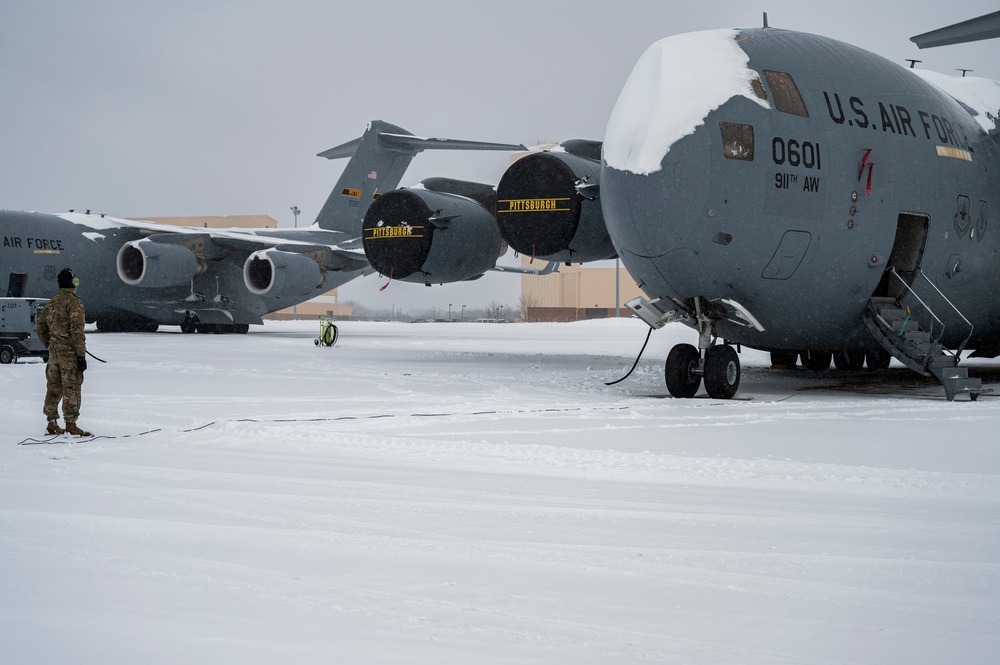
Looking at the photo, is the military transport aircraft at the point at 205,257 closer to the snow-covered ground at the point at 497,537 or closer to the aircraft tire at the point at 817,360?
the aircraft tire at the point at 817,360

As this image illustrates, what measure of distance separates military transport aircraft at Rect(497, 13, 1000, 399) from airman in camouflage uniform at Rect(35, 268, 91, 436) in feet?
19.0

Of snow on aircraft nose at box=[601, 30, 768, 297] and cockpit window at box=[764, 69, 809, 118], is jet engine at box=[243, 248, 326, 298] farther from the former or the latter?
cockpit window at box=[764, 69, 809, 118]

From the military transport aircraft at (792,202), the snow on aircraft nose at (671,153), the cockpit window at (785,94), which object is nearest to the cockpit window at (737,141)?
the military transport aircraft at (792,202)

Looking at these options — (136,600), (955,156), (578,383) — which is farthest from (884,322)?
(136,600)

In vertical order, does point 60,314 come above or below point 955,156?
below

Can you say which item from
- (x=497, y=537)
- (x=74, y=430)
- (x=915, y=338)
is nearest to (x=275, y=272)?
(x=915, y=338)

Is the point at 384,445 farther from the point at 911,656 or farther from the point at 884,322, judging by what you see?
the point at 884,322

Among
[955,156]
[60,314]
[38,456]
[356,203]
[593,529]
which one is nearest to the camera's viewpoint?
[593,529]

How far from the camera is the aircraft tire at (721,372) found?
402 inches

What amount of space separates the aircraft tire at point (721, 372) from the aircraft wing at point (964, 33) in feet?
20.2

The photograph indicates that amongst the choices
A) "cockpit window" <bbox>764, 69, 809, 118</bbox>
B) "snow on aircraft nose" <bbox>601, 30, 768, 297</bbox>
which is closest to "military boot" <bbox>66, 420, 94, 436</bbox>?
"snow on aircraft nose" <bbox>601, 30, 768, 297</bbox>

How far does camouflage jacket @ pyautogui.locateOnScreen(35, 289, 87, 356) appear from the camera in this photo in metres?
7.07

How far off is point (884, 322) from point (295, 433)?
7.40 m

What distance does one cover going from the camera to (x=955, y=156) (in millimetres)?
11766
